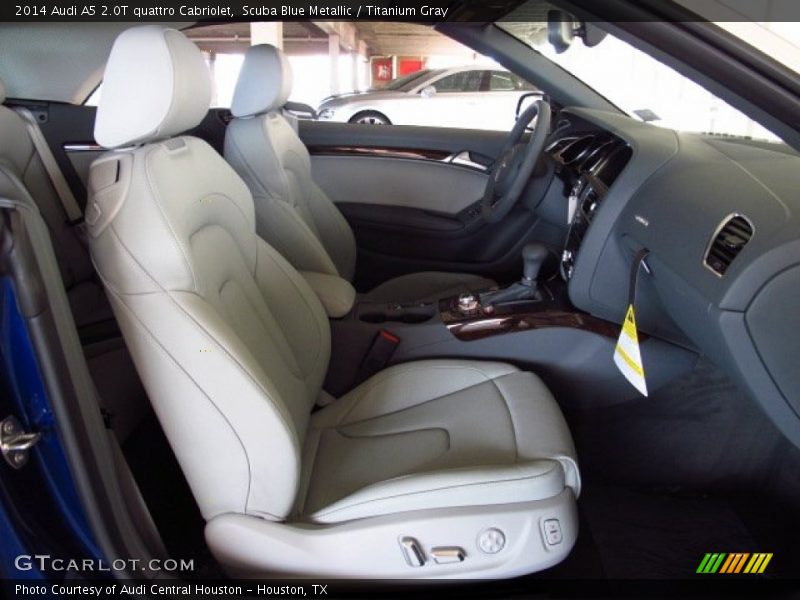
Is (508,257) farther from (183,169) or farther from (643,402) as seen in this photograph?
(183,169)

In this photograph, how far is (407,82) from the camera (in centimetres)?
552

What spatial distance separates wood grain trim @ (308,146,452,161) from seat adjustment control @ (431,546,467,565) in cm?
179

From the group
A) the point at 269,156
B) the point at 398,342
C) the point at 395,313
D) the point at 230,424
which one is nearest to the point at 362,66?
the point at 269,156

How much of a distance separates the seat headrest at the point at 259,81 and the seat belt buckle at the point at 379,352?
0.81 metres

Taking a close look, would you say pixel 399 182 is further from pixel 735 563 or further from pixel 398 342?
pixel 735 563

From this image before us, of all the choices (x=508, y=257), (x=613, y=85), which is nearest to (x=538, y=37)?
(x=613, y=85)

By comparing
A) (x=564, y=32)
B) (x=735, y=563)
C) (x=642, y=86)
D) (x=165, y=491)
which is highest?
(x=564, y=32)

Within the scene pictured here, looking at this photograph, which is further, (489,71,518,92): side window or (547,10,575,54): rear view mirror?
(489,71,518,92): side window

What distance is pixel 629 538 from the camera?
53.3 inches

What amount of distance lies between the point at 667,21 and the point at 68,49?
1799 millimetres

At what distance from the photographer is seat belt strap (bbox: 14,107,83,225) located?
157 cm

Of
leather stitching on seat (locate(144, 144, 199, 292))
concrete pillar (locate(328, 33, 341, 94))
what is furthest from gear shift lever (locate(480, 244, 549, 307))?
concrete pillar (locate(328, 33, 341, 94))

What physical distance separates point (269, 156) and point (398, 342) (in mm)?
733

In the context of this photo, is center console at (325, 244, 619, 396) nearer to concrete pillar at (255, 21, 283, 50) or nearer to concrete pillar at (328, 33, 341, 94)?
concrete pillar at (255, 21, 283, 50)
